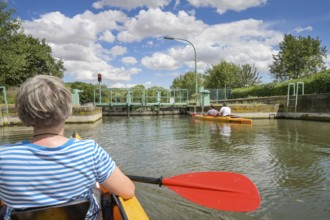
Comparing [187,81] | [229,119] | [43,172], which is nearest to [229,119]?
[229,119]

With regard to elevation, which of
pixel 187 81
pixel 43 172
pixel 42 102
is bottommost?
pixel 43 172

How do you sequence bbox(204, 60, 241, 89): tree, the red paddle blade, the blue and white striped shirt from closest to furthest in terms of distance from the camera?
the blue and white striped shirt, the red paddle blade, bbox(204, 60, 241, 89): tree

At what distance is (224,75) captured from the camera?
1996 inches

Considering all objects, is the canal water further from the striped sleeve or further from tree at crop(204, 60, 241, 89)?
tree at crop(204, 60, 241, 89)

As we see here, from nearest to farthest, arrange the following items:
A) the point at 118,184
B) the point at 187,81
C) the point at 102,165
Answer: the point at 102,165 < the point at 118,184 < the point at 187,81

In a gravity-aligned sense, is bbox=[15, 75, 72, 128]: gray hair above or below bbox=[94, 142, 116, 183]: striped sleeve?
above

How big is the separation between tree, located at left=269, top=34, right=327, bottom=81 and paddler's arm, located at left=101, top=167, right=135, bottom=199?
46.7 meters

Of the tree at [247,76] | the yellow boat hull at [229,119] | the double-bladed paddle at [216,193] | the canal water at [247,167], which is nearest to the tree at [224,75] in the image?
the tree at [247,76]

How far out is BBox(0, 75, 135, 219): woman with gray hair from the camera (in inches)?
65.5

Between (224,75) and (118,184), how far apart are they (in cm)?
5024

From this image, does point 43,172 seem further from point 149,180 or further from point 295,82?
point 295,82

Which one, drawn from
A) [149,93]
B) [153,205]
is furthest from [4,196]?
[149,93]

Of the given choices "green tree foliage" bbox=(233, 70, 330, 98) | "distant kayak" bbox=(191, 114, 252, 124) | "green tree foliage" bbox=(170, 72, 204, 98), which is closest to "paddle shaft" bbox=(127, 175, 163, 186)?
"distant kayak" bbox=(191, 114, 252, 124)

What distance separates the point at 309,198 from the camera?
181 inches
